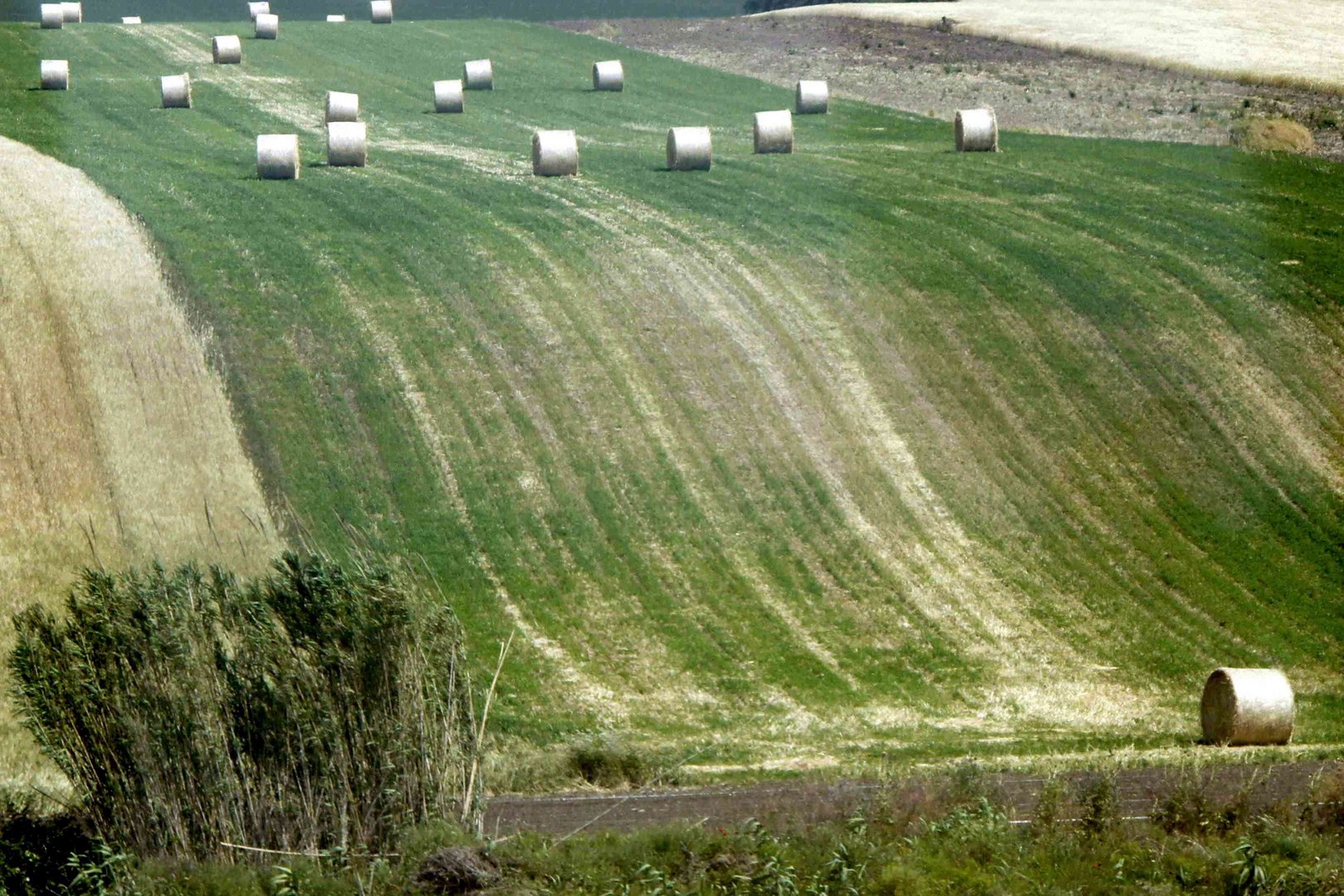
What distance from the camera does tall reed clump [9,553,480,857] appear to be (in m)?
16.8

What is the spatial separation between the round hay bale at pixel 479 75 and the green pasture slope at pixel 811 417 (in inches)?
448

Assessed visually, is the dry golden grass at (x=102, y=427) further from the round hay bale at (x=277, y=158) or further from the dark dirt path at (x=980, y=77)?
the dark dirt path at (x=980, y=77)

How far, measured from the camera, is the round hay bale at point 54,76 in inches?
1921

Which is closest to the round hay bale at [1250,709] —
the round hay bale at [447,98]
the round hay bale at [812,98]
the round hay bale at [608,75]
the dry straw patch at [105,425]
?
the dry straw patch at [105,425]

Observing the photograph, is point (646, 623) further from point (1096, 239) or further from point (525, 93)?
point (525, 93)

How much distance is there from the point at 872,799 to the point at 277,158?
25.1 m

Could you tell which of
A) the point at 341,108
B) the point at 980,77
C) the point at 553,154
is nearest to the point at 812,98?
the point at 980,77

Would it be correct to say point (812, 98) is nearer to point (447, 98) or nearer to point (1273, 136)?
point (447, 98)

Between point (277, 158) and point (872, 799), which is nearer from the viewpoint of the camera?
point (872, 799)

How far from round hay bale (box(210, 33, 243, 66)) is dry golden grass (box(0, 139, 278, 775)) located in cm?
2226

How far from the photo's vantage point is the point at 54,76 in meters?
48.8

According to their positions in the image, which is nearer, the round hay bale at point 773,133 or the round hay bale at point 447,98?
the round hay bale at point 773,133

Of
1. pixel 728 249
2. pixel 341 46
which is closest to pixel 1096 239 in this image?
pixel 728 249

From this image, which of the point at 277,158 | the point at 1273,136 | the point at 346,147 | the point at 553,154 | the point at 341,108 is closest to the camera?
the point at 277,158
